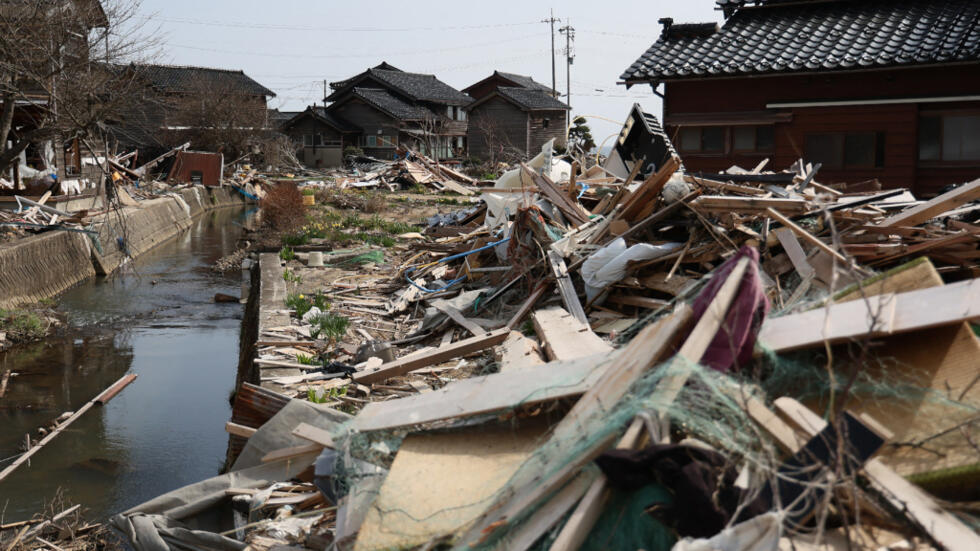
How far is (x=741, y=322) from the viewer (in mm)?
3072

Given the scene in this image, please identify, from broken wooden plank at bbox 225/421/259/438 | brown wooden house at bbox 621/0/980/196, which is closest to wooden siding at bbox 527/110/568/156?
brown wooden house at bbox 621/0/980/196

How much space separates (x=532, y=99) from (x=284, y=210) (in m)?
32.8

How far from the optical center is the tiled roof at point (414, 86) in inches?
2169

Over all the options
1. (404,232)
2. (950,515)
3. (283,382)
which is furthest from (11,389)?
(950,515)

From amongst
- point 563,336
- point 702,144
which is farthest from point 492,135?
point 563,336

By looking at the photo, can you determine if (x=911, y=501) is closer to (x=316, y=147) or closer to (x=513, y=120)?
(x=513, y=120)

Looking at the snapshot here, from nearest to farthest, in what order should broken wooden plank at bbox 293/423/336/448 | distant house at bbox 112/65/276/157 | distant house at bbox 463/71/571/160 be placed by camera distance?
broken wooden plank at bbox 293/423/336/448 → distant house at bbox 112/65/276/157 → distant house at bbox 463/71/571/160

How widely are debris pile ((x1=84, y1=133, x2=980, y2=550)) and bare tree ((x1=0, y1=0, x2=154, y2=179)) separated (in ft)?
32.2

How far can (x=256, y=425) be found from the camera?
18.2 ft

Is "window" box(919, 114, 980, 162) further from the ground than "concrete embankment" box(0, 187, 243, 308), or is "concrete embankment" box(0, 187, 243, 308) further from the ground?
"window" box(919, 114, 980, 162)

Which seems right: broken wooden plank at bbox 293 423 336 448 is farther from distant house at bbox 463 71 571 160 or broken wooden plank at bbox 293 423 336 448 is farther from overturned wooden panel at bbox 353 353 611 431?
distant house at bbox 463 71 571 160

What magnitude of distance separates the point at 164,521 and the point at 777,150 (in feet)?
A: 37.1

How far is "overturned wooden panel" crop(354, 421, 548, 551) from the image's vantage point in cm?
308

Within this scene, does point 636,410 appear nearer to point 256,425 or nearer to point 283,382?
point 256,425
